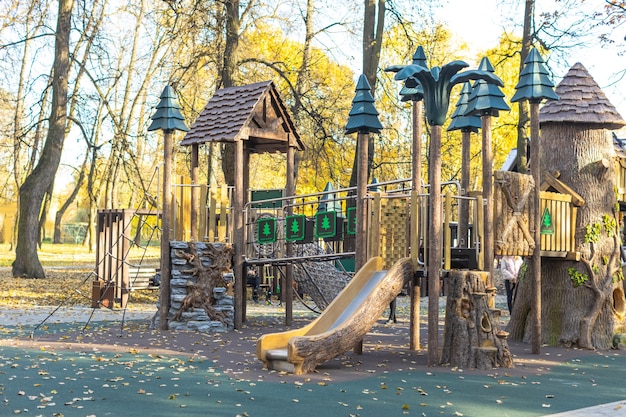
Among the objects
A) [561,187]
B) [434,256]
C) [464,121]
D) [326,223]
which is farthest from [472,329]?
[326,223]

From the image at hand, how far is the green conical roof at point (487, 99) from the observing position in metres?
13.3

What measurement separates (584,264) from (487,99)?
3.59 meters

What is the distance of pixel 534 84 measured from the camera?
13.8 meters

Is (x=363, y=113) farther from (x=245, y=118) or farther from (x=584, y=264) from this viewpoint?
(x=584, y=264)

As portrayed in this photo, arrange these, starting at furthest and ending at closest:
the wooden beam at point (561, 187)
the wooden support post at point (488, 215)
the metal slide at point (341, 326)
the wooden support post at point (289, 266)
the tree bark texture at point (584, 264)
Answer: the wooden support post at point (289, 266), the wooden beam at point (561, 187), the tree bark texture at point (584, 264), the wooden support post at point (488, 215), the metal slide at point (341, 326)

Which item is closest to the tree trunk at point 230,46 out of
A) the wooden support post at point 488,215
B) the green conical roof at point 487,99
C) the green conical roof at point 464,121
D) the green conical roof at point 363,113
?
the green conical roof at point 464,121

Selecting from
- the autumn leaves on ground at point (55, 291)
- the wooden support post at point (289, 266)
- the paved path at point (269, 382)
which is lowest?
the paved path at point (269, 382)

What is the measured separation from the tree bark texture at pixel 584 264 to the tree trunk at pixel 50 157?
53.5ft

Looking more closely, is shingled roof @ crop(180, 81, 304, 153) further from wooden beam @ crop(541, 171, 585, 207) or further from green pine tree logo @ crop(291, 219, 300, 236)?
wooden beam @ crop(541, 171, 585, 207)

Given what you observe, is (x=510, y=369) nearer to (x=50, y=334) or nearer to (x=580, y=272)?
(x=580, y=272)

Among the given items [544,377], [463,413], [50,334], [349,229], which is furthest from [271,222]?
[463,413]

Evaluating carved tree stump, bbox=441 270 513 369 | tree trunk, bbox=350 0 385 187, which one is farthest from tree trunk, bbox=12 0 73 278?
carved tree stump, bbox=441 270 513 369

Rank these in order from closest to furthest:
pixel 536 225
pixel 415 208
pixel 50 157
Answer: pixel 415 208, pixel 536 225, pixel 50 157

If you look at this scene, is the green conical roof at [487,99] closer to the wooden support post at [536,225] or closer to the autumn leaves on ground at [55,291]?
the wooden support post at [536,225]
